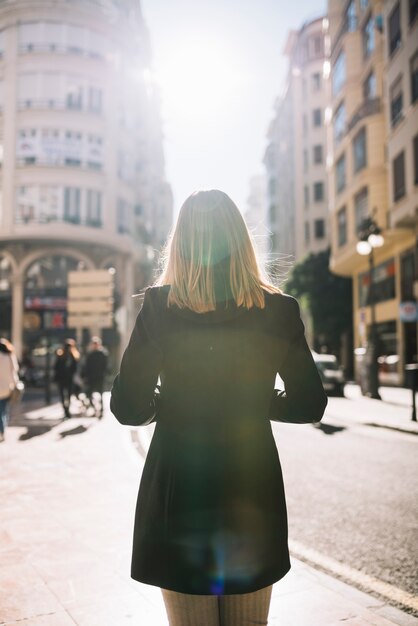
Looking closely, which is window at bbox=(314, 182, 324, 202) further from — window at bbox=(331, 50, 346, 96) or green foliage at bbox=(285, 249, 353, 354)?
window at bbox=(331, 50, 346, 96)

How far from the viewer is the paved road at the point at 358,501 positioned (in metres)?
4.31

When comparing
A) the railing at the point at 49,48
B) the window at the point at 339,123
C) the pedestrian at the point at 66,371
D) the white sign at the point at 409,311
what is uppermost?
the railing at the point at 49,48

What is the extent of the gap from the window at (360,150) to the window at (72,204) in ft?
50.0

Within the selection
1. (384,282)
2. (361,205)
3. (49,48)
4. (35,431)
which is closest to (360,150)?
(361,205)

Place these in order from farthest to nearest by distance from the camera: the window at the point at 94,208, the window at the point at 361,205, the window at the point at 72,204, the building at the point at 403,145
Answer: the window at the point at 94,208 < the window at the point at 72,204 < the window at the point at 361,205 < the building at the point at 403,145

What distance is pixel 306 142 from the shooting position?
54.8 metres

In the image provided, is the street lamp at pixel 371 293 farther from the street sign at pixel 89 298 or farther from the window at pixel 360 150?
the window at pixel 360 150

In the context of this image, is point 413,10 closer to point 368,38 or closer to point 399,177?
point 399,177

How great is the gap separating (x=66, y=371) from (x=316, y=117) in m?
46.4

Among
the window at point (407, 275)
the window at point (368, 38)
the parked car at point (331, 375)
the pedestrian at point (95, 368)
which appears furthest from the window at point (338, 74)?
the pedestrian at point (95, 368)

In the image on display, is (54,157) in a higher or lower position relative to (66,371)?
higher

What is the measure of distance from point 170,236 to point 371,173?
2722 centimetres

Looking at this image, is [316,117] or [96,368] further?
[316,117]

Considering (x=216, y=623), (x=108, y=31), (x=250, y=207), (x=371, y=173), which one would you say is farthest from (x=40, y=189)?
(x=250, y=207)
